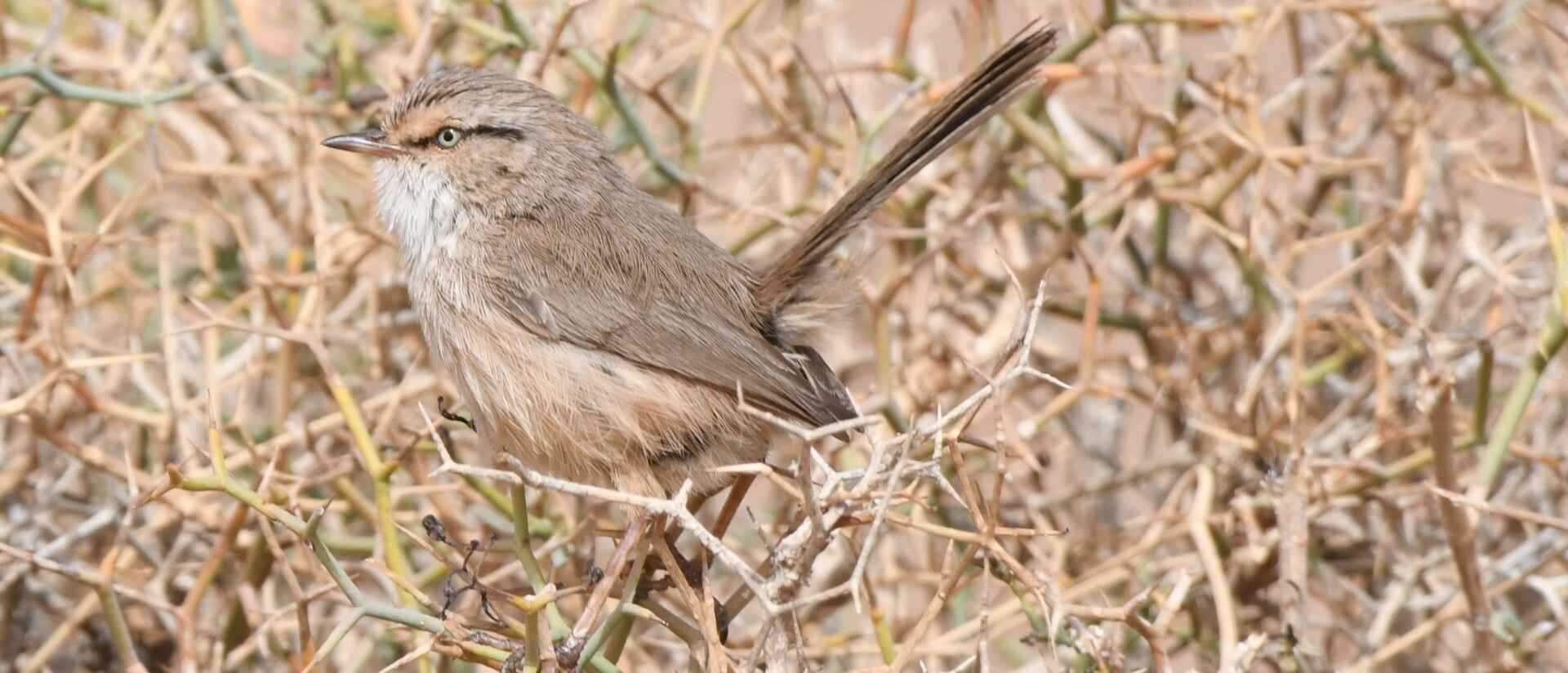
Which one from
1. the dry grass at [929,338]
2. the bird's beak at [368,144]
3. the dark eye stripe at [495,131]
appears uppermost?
the bird's beak at [368,144]

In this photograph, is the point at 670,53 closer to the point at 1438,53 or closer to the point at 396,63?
the point at 396,63

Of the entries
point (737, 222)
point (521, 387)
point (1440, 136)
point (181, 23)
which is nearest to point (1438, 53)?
point (1440, 136)

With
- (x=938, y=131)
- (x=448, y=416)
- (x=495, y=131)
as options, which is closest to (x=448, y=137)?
(x=495, y=131)

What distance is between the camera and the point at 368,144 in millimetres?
3363

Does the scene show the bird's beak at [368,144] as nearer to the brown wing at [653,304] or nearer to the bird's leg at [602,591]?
the brown wing at [653,304]

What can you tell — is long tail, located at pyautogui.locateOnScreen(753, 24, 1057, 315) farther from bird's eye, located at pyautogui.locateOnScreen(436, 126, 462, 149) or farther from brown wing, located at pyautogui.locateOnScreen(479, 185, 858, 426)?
bird's eye, located at pyautogui.locateOnScreen(436, 126, 462, 149)

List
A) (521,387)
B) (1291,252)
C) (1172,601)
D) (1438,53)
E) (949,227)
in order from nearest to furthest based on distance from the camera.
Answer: (1172,601), (521,387), (1291,252), (949,227), (1438,53)

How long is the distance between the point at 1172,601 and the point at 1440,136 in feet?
6.52

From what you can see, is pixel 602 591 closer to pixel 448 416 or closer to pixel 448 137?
pixel 448 416

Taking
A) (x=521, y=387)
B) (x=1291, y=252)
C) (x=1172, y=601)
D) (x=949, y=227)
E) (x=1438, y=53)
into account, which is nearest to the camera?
(x=1172, y=601)

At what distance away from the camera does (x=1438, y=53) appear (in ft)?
12.4

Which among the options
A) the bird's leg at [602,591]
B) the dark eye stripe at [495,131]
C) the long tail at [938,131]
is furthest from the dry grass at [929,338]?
the long tail at [938,131]

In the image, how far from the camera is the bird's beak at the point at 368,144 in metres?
3.31

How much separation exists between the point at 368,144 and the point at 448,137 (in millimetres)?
163
